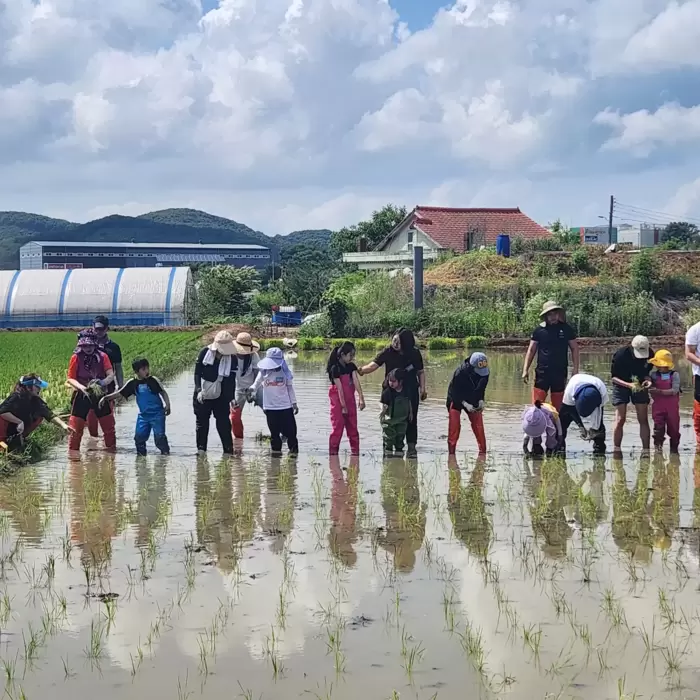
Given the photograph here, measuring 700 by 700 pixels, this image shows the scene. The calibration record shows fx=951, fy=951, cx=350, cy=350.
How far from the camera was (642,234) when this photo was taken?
249ft

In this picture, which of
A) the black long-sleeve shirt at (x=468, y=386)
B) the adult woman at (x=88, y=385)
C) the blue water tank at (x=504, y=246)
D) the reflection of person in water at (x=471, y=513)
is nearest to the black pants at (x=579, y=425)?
the black long-sleeve shirt at (x=468, y=386)

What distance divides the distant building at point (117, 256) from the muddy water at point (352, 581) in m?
92.7

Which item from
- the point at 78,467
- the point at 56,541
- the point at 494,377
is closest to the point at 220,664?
the point at 56,541

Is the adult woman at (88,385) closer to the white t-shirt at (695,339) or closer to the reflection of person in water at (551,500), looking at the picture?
the reflection of person in water at (551,500)

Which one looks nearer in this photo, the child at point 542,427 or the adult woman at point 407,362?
the child at point 542,427

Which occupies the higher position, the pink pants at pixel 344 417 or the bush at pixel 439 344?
the bush at pixel 439 344

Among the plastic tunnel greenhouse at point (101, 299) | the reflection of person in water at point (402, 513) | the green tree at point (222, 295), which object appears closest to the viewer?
the reflection of person in water at point (402, 513)

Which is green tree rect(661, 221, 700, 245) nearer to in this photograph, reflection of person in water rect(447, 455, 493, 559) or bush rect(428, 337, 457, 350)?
bush rect(428, 337, 457, 350)

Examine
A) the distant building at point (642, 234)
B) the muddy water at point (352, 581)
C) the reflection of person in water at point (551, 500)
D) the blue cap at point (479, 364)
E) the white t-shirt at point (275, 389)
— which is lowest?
the muddy water at point (352, 581)

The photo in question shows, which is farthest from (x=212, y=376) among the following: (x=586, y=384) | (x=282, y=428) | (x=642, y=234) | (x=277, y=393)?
(x=642, y=234)

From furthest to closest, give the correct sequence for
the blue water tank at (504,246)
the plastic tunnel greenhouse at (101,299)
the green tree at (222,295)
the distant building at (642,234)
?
1. the distant building at (642,234)
2. the green tree at (222,295)
3. the plastic tunnel greenhouse at (101,299)
4. the blue water tank at (504,246)

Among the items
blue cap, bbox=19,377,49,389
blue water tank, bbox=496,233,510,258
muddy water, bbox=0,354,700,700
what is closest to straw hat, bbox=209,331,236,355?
muddy water, bbox=0,354,700,700

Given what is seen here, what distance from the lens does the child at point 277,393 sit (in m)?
10.4

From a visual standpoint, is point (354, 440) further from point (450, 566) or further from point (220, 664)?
point (220, 664)
